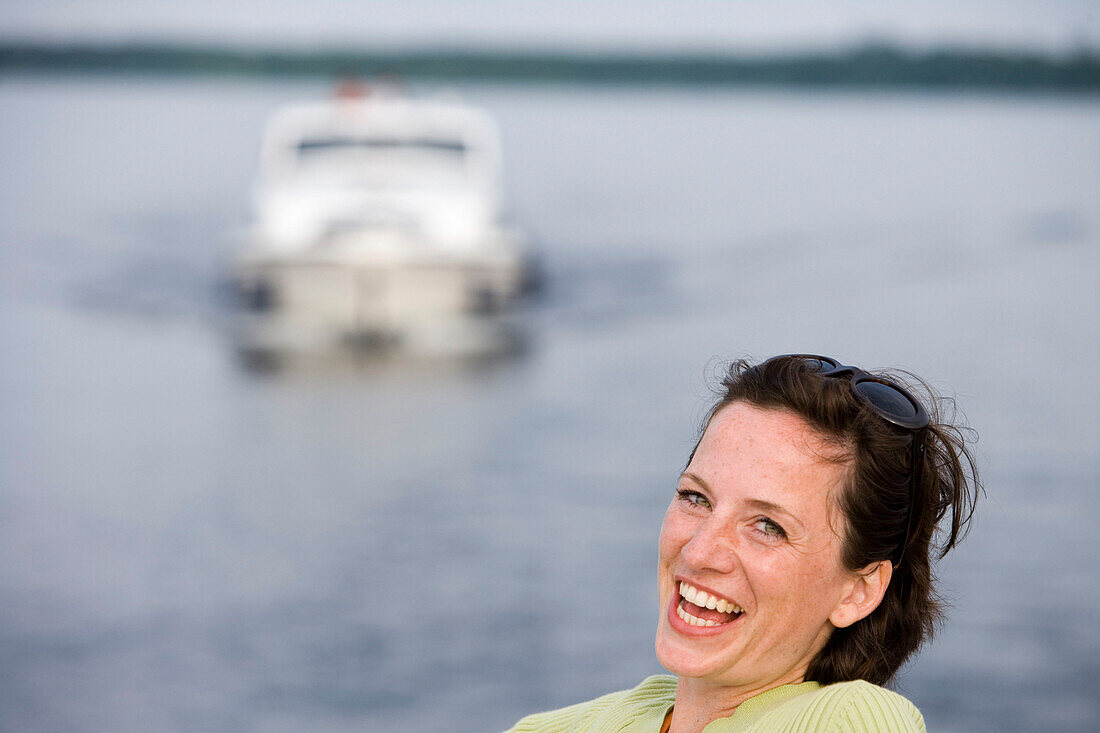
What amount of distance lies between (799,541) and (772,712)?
0.19 metres

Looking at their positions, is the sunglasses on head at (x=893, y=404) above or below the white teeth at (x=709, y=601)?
above

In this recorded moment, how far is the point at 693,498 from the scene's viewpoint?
1663 millimetres

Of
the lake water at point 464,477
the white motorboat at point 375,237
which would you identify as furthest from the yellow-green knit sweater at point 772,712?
the white motorboat at point 375,237

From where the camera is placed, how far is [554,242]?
69.1ft

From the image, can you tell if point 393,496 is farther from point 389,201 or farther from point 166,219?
point 166,219

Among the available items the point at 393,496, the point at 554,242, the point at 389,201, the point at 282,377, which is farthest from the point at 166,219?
the point at 393,496

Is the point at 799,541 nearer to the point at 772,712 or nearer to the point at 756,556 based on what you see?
the point at 756,556

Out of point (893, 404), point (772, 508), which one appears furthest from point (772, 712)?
point (893, 404)

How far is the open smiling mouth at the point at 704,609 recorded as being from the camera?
5.29 ft

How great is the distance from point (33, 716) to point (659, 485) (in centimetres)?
373

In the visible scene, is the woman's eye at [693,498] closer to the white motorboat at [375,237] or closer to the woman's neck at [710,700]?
the woman's neck at [710,700]

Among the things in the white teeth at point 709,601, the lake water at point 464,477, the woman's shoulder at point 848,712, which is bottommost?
the woman's shoulder at point 848,712

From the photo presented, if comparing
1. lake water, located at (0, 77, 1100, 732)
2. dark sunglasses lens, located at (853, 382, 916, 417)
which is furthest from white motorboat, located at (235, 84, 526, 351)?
dark sunglasses lens, located at (853, 382, 916, 417)

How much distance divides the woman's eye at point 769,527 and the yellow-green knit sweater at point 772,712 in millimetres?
176
